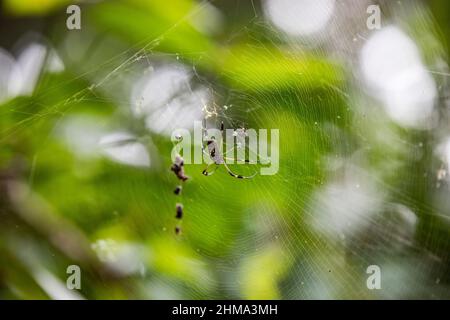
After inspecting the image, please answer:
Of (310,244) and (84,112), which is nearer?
(84,112)

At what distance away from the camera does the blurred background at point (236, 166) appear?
2.69 ft

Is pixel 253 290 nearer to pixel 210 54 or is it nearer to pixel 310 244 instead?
pixel 310 244

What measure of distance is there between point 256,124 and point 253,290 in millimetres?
286

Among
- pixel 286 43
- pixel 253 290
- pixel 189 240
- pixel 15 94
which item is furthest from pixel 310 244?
pixel 15 94

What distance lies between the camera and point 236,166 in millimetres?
938

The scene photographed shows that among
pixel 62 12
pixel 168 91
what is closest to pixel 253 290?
pixel 168 91

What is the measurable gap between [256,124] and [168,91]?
0.54 ft

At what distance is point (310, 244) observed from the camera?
0.96 m

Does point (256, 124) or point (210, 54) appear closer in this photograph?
point (210, 54)

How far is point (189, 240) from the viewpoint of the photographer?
2.77ft

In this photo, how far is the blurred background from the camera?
0.82 meters
